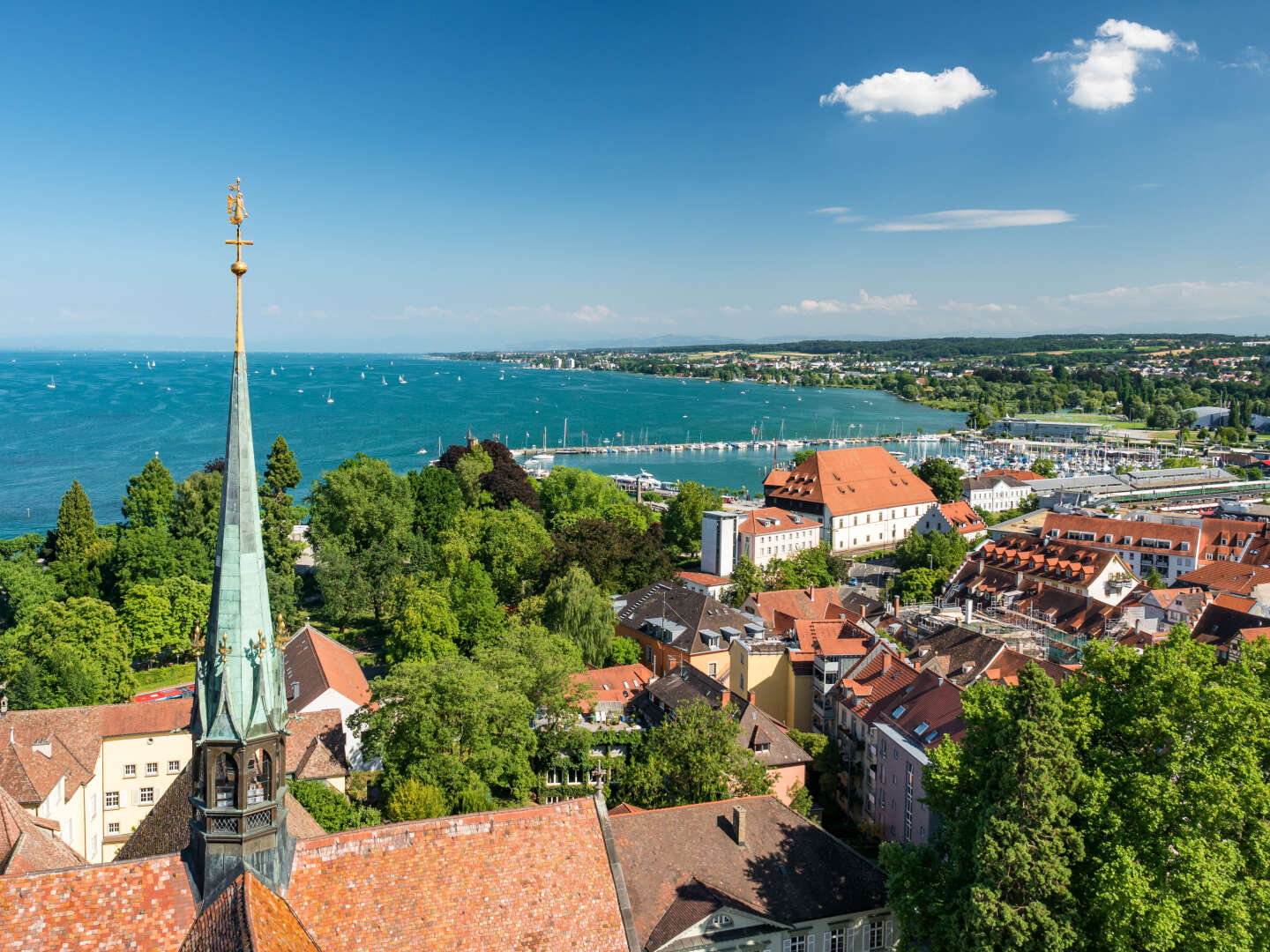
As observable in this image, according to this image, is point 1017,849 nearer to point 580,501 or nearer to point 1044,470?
point 580,501

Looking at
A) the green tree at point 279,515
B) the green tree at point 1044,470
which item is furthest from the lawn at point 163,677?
the green tree at point 1044,470

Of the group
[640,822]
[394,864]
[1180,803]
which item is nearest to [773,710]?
[640,822]

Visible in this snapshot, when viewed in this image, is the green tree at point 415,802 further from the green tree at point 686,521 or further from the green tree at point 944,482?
the green tree at point 944,482

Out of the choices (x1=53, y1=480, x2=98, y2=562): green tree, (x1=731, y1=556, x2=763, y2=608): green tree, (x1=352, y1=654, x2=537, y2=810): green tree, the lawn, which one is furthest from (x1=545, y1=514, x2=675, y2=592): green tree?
(x1=53, y1=480, x2=98, y2=562): green tree

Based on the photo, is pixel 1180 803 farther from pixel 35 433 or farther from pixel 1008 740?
pixel 35 433

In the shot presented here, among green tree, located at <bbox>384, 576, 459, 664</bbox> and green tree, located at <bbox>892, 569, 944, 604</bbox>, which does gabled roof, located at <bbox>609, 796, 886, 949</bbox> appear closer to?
green tree, located at <bbox>384, 576, 459, 664</bbox>
